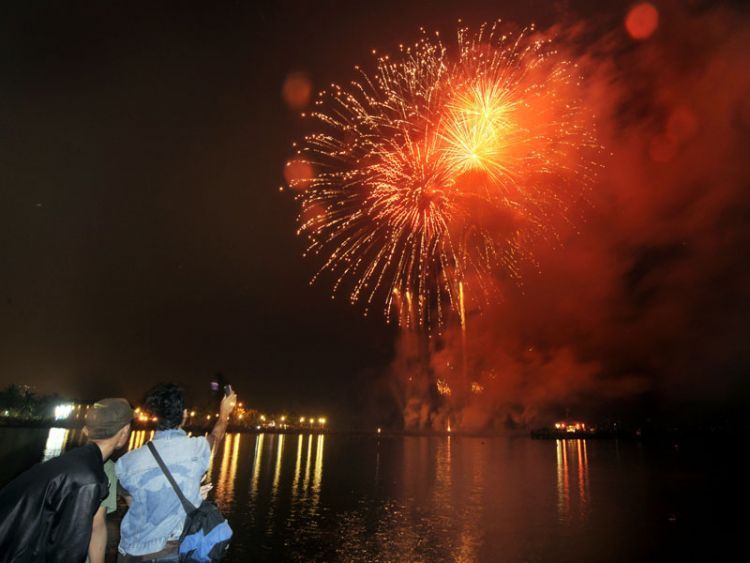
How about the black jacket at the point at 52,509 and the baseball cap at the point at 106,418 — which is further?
the baseball cap at the point at 106,418

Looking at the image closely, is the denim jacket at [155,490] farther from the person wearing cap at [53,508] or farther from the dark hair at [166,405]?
the person wearing cap at [53,508]

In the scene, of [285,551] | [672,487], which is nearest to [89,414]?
[285,551]

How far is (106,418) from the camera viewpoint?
3.40m

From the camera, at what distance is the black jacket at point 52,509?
268 cm

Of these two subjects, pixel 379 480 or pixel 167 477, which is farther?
pixel 379 480

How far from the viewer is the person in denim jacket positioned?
3.64m

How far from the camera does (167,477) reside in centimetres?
359

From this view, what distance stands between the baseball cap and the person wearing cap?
0.27 metres

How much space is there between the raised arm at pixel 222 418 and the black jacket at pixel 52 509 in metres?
1.44

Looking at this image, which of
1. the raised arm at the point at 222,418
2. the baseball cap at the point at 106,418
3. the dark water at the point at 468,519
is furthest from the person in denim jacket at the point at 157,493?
the dark water at the point at 468,519

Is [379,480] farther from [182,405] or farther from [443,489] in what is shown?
[182,405]

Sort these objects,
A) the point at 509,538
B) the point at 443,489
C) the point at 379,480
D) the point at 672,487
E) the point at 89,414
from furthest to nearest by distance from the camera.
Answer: the point at 672,487, the point at 379,480, the point at 443,489, the point at 509,538, the point at 89,414

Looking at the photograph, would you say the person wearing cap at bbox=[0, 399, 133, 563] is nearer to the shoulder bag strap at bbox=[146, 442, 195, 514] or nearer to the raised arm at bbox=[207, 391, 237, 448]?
the shoulder bag strap at bbox=[146, 442, 195, 514]

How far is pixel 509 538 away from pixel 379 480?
67.6 ft
